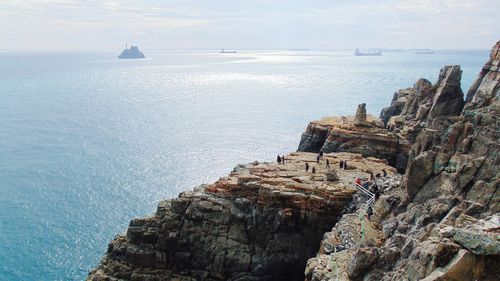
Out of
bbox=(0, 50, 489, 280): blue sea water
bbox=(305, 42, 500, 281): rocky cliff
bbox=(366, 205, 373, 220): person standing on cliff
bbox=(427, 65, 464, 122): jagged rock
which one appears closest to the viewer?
bbox=(305, 42, 500, 281): rocky cliff

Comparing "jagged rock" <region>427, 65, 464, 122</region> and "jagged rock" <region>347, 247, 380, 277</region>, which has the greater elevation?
"jagged rock" <region>427, 65, 464, 122</region>

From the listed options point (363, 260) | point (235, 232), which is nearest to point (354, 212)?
point (235, 232)

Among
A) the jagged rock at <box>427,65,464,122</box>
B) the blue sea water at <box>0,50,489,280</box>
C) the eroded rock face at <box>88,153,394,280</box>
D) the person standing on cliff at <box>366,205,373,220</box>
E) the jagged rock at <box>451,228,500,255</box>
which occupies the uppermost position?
the jagged rock at <box>427,65,464,122</box>

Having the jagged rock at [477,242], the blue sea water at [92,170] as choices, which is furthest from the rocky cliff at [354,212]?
the blue sea water at [92,170]

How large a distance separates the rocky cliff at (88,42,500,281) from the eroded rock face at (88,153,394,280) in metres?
0.12

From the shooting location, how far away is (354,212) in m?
54.1

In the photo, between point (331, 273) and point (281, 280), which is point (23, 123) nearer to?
point (281, 280)

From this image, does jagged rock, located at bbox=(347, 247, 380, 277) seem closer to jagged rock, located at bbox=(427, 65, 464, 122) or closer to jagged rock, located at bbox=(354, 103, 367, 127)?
jagged rock, located at bbox=(427, 65, 464, 122)

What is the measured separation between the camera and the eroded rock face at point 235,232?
58.0 m

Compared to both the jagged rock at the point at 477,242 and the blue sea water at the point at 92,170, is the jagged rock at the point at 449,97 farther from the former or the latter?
the blue sea water at the point at 92,170

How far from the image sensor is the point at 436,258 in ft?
82.7

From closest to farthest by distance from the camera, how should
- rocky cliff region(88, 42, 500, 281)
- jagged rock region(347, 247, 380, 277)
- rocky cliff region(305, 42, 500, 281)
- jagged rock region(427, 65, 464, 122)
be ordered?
rocky cliff region(305, 42, 500, 281)
rocky cliff region(88, 42, 500, 281)
jagged rock region(347, 247, 380, 277)
jagged rock region(427, 65, 464, 122)

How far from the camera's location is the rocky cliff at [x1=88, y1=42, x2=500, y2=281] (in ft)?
102

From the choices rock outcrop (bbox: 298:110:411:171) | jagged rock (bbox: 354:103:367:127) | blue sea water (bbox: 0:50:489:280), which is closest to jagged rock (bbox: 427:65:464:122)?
rock outcrop (bbox: 298:110:411:171)
